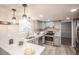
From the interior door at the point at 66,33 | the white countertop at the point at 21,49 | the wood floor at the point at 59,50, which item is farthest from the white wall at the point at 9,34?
the interior door at the point at 66,33

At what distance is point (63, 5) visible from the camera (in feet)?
4.16

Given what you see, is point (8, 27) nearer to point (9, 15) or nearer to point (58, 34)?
point (9, 15)

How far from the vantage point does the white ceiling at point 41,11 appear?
1273 millimetres

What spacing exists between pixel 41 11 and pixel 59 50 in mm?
559

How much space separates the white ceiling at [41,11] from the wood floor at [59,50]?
389 millimetres

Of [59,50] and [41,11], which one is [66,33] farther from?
[41,11]

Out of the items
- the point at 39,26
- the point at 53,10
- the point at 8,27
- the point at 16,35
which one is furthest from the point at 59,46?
the point at 8,27

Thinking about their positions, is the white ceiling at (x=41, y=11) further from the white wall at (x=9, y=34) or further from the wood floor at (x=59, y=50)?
the wood floor at (x=59, y=50)

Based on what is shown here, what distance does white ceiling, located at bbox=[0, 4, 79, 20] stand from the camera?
4.18 ft

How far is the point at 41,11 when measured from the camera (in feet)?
4.30

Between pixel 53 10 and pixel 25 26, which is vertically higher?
pixel 53 10

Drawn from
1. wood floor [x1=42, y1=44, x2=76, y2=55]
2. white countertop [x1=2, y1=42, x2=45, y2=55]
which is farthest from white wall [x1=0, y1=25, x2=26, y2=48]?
wood floor [x1=42, y1=44, x2=76, y2=55]

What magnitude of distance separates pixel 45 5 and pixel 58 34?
0.43 m

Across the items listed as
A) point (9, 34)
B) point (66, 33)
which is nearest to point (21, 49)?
point (9, 34)
